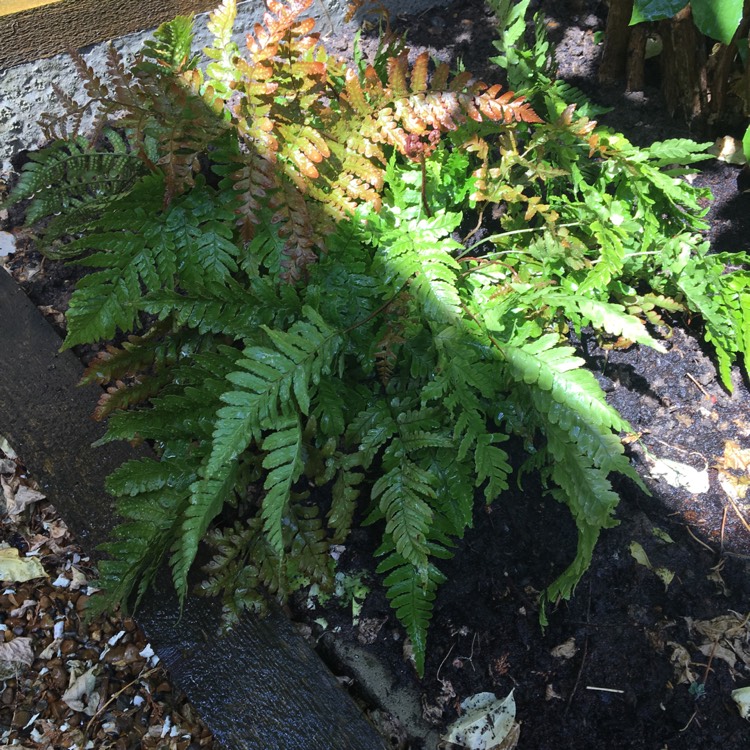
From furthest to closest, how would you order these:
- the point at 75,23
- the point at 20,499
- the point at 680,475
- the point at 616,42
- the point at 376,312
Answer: the point at 75,23
the point at 616,42
the point at 20,499
the point at 680,475
the point at 376,312

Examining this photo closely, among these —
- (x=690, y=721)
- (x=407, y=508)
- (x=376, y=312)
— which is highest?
(x=376, y=312)

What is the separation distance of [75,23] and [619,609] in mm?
3318

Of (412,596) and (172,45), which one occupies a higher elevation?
(172,45)

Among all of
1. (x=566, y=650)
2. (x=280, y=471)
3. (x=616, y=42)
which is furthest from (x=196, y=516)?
(x=616, y=42)

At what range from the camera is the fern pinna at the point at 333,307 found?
2.07 m

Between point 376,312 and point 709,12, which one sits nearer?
point 709,12

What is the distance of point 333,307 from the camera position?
7.50 feet

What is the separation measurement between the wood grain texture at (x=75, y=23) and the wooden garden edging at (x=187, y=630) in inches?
54.6

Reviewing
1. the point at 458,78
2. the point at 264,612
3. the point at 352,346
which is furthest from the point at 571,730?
the point at 458,78

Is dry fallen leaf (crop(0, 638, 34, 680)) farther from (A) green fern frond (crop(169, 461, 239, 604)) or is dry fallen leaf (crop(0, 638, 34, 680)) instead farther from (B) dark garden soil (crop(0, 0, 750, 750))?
(B) dark garden soil (crop(0, 0, 750, 750))

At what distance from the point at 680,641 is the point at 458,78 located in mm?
1863

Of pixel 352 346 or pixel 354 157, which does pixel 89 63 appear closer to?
pixel 354 157

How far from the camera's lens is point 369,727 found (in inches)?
82.3

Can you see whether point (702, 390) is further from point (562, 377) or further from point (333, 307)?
point (333, 307)
